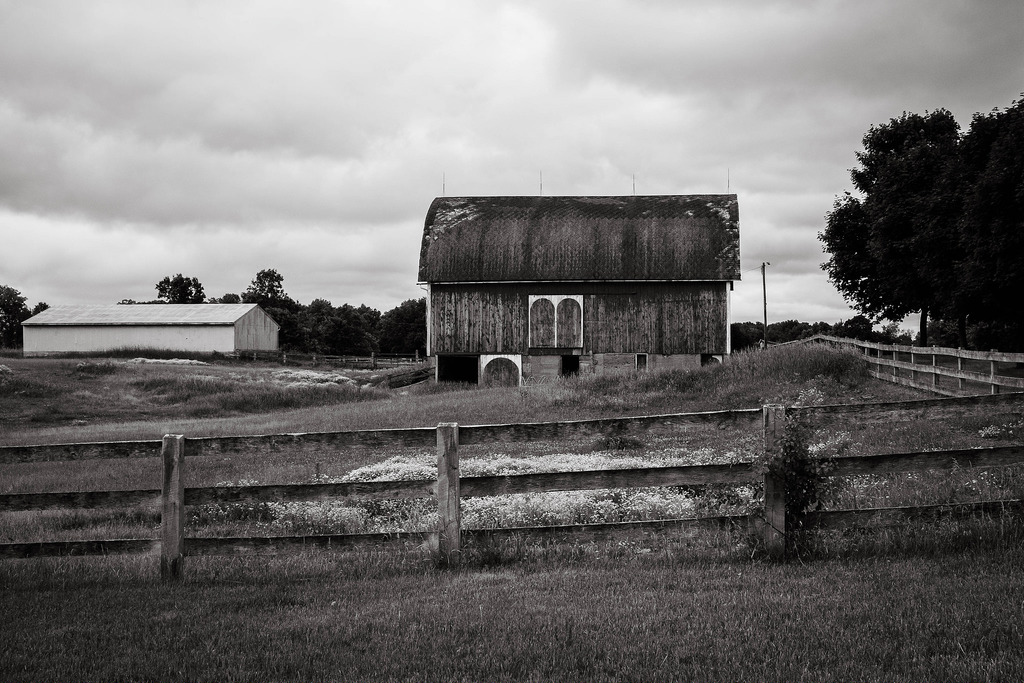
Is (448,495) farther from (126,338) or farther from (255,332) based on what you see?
(255,332)

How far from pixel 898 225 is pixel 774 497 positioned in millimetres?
42428

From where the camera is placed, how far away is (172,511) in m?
7.57

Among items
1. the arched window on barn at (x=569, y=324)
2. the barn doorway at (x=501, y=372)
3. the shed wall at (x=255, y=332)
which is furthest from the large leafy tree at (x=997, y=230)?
the shed wall at (x=255, y=332)

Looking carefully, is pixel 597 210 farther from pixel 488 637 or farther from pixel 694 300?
pixel 488 637

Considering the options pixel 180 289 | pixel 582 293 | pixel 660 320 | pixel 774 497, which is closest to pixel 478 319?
pixel 582 293

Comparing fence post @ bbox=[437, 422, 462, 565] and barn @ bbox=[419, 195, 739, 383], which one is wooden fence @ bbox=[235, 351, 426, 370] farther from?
fence post @ bbox=[437, 422, 462, 565]

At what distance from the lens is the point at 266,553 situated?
296 inches

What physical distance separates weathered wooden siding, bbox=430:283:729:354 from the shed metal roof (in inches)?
1612

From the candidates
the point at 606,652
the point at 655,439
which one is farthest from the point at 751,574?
the point at 655,439

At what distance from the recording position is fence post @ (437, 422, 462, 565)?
745 cm

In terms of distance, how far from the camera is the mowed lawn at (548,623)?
488 centimetres

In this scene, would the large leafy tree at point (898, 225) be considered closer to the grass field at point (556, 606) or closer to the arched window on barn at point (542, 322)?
the arched window on barn at point (542, 322)

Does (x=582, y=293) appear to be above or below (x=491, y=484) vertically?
above

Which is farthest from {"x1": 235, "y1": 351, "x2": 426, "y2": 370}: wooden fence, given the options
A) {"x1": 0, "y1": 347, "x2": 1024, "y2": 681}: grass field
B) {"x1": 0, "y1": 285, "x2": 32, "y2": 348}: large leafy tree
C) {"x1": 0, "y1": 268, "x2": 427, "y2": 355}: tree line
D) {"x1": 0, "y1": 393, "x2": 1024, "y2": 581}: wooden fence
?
{"x1": 0, "y1": 285, "x2": 32, "y2": 348}: large leafy tree
